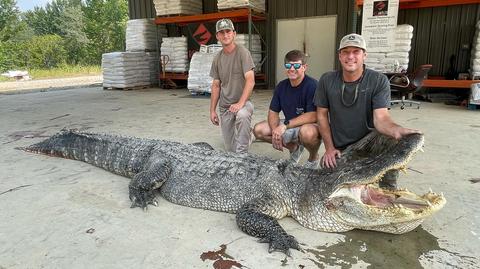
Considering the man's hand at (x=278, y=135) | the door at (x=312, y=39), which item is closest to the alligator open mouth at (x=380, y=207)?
the man's hand at (x=278, y=135)

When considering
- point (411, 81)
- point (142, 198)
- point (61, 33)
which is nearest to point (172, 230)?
point (142, 198)

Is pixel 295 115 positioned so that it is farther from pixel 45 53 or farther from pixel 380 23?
pixel 45 53

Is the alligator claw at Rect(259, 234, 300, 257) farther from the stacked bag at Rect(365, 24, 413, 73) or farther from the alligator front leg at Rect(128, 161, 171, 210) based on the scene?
the stacked bag at Rect(365, 24, 413, 73)

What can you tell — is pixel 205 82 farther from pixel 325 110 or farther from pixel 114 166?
pixel 325 110

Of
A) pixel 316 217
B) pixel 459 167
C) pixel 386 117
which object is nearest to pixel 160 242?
pixel 316 217

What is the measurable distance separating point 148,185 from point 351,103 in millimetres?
1863

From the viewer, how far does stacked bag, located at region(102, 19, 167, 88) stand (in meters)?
11.7

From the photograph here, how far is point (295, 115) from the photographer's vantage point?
3547 millimetres

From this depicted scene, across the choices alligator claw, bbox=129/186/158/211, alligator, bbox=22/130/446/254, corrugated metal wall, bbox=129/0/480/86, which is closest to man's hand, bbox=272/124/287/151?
alligator, bbox=22/130/446/254

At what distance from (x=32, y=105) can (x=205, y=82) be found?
463 cm

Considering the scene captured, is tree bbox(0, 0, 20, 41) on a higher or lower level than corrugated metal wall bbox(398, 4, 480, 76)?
higher

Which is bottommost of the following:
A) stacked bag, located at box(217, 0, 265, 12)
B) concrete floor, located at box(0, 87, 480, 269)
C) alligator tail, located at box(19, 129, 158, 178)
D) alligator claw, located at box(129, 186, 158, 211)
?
concrete floor, located at box(0, 87, 480, 269)

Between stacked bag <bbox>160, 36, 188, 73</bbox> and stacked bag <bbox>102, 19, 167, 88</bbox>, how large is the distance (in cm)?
97

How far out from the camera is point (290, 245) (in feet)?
7.09
